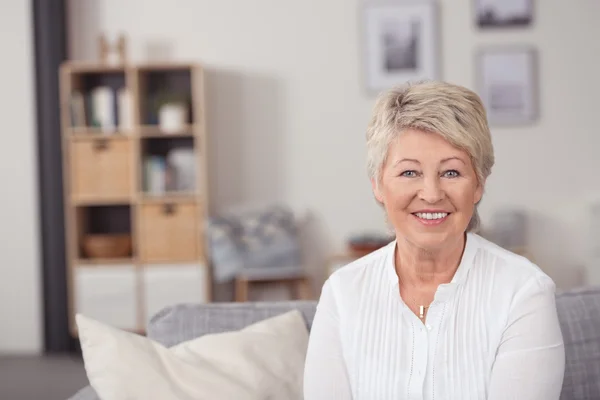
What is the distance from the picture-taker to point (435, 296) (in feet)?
5.30

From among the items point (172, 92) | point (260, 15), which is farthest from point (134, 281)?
point (260, 15)

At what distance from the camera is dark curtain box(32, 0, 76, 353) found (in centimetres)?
512

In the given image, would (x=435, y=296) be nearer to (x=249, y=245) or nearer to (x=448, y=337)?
(x=448, y=337)

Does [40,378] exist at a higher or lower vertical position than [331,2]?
lower

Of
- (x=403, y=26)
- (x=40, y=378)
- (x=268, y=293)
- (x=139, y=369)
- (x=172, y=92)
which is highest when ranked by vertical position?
(x=403, y=26)

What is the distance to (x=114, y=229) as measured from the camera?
5.39 m

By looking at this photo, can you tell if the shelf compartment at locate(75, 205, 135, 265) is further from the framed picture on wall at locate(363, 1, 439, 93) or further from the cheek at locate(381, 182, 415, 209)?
the cheek at locate(381, 182, 415, 209)

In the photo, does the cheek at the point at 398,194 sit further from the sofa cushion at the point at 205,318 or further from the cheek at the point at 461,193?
the sofa cushion at the point at 205,318

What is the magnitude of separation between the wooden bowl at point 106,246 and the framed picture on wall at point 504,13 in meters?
2.54

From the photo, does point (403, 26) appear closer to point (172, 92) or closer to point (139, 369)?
point (172, 92)

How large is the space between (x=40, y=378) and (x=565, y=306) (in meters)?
3.36

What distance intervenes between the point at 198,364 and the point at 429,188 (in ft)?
2.22

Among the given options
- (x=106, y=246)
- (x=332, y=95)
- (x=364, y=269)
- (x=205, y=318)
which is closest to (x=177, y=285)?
(x=106, y=246)

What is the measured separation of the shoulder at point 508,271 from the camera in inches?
60.6
